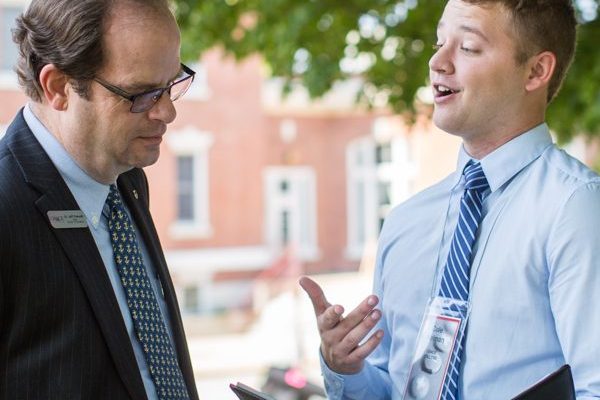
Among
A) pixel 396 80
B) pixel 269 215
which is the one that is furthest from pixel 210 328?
pixel 396 80

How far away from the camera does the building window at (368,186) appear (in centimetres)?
1955

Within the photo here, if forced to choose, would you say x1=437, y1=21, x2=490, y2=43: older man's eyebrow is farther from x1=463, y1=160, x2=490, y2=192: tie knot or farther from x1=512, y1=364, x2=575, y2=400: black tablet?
x1=512, y1=364, x2=575, y2=400: black tablet

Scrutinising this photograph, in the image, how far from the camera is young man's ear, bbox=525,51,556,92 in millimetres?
1771

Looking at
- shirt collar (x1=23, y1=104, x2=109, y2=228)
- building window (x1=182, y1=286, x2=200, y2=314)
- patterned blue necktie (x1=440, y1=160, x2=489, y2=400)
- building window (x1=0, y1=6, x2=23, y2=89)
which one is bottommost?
building window (x1=182, y1=286, x2=200, y2=314)

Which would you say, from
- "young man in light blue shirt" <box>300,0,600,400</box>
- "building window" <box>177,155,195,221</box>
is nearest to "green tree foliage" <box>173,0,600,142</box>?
"young man in light blue shirt" <box>300,0,600,400</box>

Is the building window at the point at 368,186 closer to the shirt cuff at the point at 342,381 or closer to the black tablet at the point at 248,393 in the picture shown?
the shirt cuff at the point at 342,381

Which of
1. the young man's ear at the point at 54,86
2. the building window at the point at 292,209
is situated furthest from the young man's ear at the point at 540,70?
the building window at the point at 292,209

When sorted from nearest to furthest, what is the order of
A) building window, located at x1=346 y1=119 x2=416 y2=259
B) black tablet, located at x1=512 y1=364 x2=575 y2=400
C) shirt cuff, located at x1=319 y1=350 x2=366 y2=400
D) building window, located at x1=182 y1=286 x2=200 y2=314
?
black tablet, located at x1=512 y1=364 x2=575 y2=400 < shirt cuff, located at x1=319 y1=350 x2=366 y2=400 < building window, located at x1=182 y1=286 x2=200 y2=314 < building window, located at x1=346 y1=119 x2=416 y2=259

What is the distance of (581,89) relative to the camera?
479cm

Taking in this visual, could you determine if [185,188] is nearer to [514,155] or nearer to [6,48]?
[6,48]

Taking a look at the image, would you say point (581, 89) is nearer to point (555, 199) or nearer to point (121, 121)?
point (555, 199)

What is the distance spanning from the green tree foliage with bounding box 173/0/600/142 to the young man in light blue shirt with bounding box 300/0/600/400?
323 centimetres

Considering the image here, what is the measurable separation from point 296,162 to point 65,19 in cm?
1745

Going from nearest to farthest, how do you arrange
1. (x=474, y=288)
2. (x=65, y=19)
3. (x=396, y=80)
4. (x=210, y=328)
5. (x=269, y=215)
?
1. (x=65, y=19)
2. (x=474, y=288)
3. (x=396, y=80)
4. (x=210, y=328)
5. (x=269, y=215)
